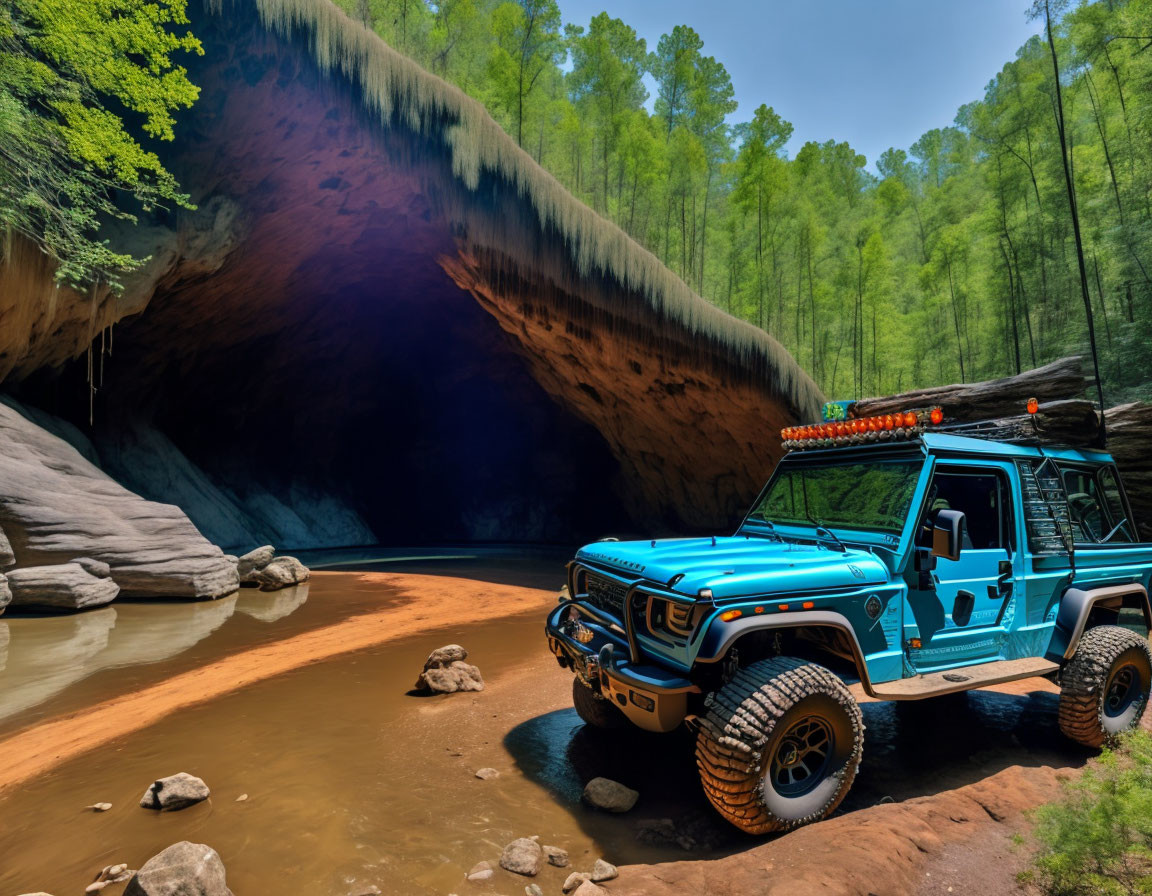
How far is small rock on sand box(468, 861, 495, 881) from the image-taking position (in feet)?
8.46

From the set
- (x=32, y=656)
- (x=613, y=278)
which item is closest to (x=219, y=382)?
(x=613, y=278)

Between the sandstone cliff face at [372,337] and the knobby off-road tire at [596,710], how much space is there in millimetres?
10661

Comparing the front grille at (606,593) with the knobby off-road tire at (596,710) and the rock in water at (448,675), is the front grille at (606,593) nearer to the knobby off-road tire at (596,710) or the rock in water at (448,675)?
the knobby off-road tire at (596,710)

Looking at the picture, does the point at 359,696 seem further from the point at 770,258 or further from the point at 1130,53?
the point at 1130,53

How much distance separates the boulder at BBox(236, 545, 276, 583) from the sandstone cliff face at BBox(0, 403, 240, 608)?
0.82 meters

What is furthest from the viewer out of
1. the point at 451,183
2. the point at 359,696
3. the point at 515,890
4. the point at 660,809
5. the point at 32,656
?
the point at 451,183

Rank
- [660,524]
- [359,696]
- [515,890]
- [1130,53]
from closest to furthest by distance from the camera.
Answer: [515,890]
[359,696]
[1130,53]
[660,524]

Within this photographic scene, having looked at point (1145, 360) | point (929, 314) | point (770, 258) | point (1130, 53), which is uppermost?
point (1130, 53)

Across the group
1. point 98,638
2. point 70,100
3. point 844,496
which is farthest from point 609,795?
point 70,100

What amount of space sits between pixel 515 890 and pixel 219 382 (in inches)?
837

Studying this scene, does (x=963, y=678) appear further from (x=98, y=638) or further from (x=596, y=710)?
(x=98, y=638)

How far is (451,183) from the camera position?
40.8ft

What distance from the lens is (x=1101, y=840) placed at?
96.5 inches

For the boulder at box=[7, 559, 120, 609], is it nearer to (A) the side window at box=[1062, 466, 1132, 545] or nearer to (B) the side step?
(B) the side step
